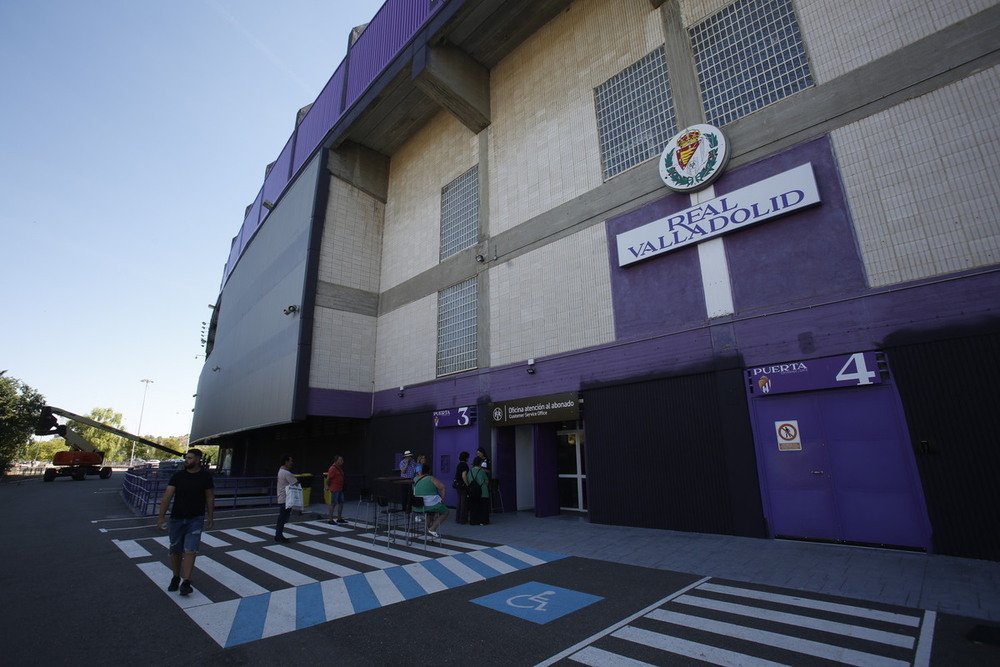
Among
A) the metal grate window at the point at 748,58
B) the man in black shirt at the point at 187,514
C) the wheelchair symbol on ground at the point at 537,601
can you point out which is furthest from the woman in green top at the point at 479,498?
the metal grate window at the point at 748,58

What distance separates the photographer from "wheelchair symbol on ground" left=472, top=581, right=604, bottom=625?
537 cm

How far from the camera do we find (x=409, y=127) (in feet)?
71.8

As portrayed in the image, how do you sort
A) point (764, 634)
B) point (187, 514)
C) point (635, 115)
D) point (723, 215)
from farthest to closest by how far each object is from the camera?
point (635, 115), point (723, 215), point (187, 514), point (764, 634)

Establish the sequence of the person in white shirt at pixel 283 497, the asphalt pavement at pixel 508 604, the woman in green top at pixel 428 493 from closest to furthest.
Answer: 1. the asphalt pavement at pixel 508 604
2. the woman in green top at pixel 428 493
3. the person in white shirt at pixel 283 497

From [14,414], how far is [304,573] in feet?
126

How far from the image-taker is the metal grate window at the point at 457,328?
16.9 m

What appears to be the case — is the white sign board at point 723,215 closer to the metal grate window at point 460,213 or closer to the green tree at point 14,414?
the metal grate window at point 460,213

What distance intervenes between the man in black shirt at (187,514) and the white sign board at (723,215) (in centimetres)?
1030

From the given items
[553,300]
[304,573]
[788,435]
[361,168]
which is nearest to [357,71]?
[361,168]

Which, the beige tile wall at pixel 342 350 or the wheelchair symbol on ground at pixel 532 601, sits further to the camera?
the beige tile wall at pixel 342 350

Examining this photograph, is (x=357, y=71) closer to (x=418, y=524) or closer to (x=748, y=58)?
(x=748, y=58)

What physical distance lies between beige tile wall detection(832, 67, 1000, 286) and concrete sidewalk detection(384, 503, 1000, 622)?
483cm

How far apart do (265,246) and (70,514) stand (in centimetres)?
1690

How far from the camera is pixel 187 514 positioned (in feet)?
20.4
